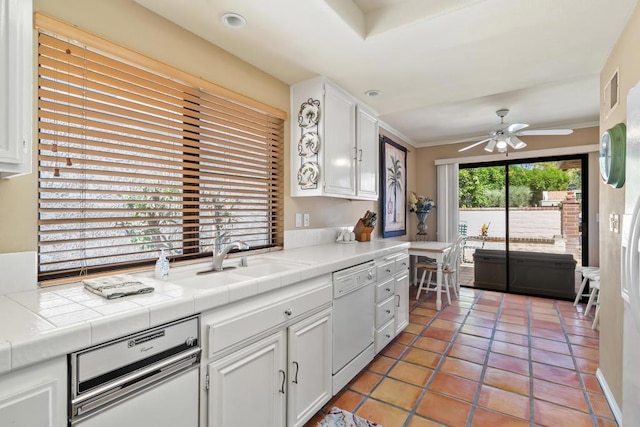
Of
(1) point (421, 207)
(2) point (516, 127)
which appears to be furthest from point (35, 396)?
(1) point (421, 207)

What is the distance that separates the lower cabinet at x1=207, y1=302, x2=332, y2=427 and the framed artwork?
2.55 m

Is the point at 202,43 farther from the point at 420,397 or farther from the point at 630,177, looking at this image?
the point at 420,397

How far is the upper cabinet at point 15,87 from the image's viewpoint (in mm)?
1018

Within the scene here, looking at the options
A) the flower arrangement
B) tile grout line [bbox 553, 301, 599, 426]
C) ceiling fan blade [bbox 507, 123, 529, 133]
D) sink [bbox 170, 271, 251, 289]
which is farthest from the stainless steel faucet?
the flower arrangement

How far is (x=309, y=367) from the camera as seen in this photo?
184 cm

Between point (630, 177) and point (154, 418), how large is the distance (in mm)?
2242

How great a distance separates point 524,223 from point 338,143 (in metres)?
3.62

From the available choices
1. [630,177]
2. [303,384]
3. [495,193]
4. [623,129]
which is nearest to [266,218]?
[303,384]

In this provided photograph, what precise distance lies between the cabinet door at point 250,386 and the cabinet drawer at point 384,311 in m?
1.21

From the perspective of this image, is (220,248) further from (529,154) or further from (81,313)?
(529,154)

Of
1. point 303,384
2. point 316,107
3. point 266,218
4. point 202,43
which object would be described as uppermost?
point 202,43

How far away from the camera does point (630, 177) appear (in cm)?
148

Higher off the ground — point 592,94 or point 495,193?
point 592,94

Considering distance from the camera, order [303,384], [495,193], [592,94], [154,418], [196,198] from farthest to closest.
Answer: [495,193]
[592,94]
[196,198]
[303,384]
[154,418]
